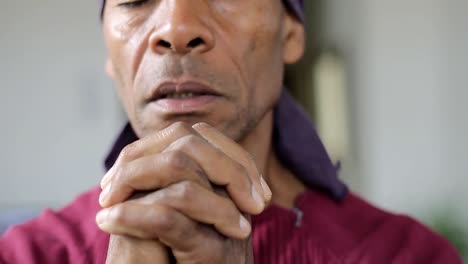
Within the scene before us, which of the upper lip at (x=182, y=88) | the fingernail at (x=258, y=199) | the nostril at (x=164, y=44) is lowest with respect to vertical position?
the upper lip at (x=182, y=88)

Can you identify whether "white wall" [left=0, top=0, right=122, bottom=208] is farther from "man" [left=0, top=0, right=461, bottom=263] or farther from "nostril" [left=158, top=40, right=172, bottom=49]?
"nostril" [left=158, top=40, right=172, bottom=49]

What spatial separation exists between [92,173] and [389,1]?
1.38 meters

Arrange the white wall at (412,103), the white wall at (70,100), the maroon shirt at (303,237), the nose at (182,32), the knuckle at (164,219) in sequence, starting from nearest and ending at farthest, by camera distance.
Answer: the knuckle at (164,219)
the nose at (182,32)
the maroon shirt at (303,237)
the white wall at (412,103)
the white wall at (70,100)

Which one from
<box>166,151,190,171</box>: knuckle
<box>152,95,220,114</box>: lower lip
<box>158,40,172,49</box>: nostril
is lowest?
<box>152,95,220,114</box>: lower lip

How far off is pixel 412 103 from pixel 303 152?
1.20m

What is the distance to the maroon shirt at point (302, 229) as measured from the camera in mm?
895

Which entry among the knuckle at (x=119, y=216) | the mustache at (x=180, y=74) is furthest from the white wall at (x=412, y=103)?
the knuckle at (x=119, y=216)

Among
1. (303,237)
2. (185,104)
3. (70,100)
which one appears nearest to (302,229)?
(303,237)

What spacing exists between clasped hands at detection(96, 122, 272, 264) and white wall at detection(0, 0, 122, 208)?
2142 millimetres

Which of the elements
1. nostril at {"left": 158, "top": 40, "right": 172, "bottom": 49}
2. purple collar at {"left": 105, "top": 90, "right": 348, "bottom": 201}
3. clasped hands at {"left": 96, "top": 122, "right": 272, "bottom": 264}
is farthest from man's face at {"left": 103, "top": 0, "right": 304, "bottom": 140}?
clasped hands at {"left": 96, "top": 122, "right": 272, "bottom": 264}

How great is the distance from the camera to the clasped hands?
521 millimetres

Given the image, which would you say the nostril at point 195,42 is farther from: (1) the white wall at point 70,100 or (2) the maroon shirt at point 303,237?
(1) the white wall at point 70,100

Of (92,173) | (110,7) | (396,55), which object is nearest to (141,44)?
(110,7)

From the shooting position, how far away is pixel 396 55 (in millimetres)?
2252
